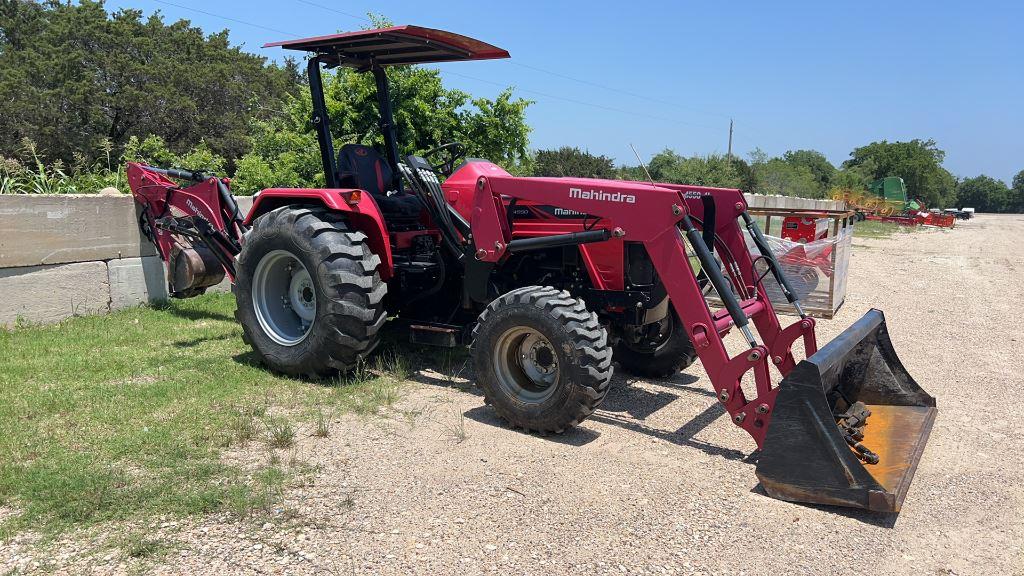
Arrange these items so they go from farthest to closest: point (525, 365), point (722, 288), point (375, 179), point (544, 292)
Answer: point (375, 179) → point (525, 365) → point (544, 292) → point (722, 288)

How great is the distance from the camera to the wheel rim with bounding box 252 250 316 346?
19.7 feet

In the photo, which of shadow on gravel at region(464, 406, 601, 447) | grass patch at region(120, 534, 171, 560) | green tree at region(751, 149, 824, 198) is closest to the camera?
grass patch at region(120, 534, 171, 560)

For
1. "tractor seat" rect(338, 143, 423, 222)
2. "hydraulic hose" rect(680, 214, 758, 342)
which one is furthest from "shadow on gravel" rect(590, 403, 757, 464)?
"tractor seat" rect(338, 143, 423, 222)

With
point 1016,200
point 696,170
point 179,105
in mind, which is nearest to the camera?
point 179,105

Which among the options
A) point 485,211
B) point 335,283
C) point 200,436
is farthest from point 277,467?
point 485,211

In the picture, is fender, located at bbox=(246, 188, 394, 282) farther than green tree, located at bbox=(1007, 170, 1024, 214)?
No

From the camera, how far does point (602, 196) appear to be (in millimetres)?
4902

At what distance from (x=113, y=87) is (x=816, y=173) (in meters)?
60.0

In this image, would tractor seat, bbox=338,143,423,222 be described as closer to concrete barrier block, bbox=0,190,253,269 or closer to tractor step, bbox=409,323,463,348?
tractor step, bbox=409,323,463,348

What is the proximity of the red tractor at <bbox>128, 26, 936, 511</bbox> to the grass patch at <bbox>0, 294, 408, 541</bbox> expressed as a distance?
468mm

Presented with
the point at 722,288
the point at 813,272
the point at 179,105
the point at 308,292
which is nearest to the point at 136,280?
the point at 308,292

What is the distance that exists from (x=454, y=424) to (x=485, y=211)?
1539mm

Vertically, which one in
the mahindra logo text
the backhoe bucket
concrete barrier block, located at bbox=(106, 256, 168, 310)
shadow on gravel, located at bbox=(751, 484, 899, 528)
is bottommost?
shadow on gravel, located at bbox=(751, 484, 899, 528)

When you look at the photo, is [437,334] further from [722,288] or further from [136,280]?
[136,280]
